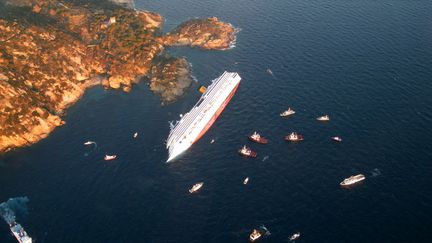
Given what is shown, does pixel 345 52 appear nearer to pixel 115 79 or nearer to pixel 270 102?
pixel 270 102

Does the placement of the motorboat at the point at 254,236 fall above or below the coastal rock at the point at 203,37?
below

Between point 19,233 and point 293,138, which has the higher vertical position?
point 293,138

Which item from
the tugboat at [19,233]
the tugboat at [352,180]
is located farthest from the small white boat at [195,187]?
the tugboat at [19,233]

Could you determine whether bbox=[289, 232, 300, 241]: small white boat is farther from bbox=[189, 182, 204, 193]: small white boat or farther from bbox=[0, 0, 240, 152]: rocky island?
bbox=[0, 0, 240, 152]: rocky island

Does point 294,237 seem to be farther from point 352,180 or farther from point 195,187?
point 195,187

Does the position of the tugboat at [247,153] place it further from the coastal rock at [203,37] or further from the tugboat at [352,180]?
the coastal rock at [203,37]

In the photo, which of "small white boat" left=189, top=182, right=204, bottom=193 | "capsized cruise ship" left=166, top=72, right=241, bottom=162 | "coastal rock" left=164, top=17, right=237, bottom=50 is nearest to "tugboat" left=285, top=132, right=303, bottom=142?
"capsized cruise ship" left=166, top=72, right=241, bottom=162

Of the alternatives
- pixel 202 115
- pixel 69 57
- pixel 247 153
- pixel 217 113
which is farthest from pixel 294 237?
pixel 69 57
